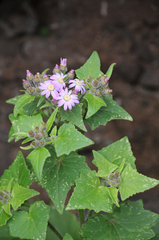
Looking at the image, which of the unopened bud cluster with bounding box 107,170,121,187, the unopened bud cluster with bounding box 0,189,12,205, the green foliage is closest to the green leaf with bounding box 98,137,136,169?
the green foliage

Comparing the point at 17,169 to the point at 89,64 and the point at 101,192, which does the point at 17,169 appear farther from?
the point at 89,64

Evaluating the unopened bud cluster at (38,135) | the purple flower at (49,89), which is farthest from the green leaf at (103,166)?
the purple flower at (49,89)

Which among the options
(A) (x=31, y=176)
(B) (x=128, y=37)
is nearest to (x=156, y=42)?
(B) (x=128, y=37)

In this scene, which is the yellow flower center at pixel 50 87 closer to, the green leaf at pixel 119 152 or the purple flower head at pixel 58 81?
the purple flower head at pixel 58 81

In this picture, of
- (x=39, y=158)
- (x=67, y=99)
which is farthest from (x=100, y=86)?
(x=39, y=158)

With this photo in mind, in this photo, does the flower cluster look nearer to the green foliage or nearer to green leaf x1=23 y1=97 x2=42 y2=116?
the green foliage

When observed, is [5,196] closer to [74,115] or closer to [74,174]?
[74,174]

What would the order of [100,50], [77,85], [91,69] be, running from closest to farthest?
[77,85], [91,69], [100,50]
